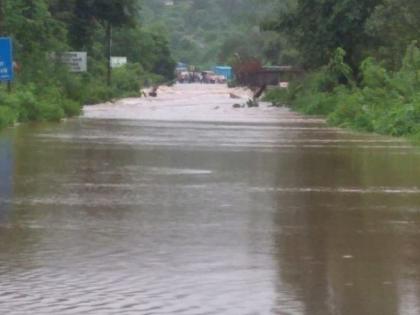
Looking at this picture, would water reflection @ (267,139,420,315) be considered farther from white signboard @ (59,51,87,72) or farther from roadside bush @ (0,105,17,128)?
white signboard @ (59,51,87,72)

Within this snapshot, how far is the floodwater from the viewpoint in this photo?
396 inches

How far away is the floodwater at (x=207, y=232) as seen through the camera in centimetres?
1006

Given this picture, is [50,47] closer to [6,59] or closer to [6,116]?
[6,59]

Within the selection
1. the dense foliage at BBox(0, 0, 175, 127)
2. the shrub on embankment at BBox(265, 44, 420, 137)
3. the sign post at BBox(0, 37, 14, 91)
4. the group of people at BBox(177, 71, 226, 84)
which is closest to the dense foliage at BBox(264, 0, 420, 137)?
the shrub on embankment at BBox(265, 44, 420, 137)

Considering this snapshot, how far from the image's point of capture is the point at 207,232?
13.6 m

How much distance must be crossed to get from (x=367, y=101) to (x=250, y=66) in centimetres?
6889

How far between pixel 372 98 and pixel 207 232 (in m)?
29.7

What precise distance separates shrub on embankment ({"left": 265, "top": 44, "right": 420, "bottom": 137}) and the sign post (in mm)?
11272

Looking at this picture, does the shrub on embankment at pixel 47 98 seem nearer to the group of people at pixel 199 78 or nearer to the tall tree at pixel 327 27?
the tall tree at pixel 327 27

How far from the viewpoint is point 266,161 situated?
23.6 metres

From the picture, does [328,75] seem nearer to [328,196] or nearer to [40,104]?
[40,104]

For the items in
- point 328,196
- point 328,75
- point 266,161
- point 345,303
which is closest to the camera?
point 345,303

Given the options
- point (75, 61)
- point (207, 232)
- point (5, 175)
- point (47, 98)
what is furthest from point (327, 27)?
point (207, 232)

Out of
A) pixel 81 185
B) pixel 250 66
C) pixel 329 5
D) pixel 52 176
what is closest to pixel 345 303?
pixel 81 185
